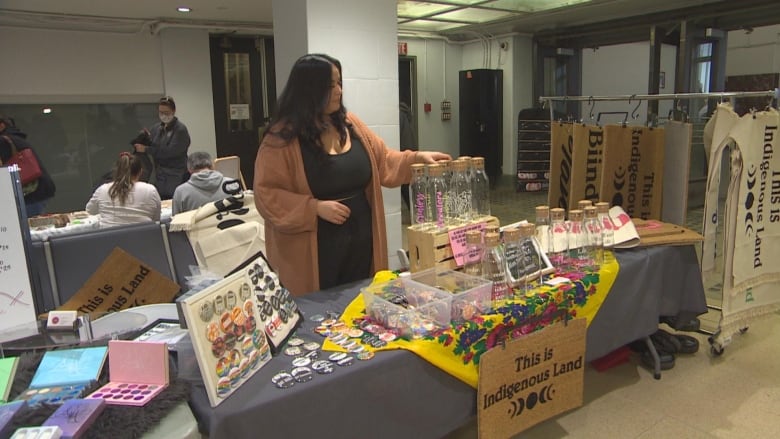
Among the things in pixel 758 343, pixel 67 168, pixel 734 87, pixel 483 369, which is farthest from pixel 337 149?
pixel 734 87

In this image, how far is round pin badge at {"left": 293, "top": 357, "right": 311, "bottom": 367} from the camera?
4.60ft

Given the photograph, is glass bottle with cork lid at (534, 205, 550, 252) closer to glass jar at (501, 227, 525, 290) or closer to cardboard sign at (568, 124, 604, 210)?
glass jar at (501, 227, 525, 290)

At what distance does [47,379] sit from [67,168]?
253 inches

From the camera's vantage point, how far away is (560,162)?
3.09 meters

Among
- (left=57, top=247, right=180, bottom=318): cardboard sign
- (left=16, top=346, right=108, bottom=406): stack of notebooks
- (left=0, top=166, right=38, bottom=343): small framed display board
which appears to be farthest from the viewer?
(left=57, top=247, right=180, bottom=318): cardboard sign

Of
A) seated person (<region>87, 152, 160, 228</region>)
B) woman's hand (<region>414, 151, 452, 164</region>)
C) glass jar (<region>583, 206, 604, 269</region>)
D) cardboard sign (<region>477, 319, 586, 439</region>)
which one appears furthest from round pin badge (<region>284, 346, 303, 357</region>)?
seated person (<region>87, 152, 160, 228</region>)

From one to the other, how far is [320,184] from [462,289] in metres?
0.66

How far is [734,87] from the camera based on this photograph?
692 centimetres

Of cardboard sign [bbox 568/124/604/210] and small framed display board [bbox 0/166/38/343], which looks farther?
cardboard sign [bbox 568/124/604/210]

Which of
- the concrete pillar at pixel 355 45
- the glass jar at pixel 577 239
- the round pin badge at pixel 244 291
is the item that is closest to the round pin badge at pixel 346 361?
the round pin badge at pixel 244 291

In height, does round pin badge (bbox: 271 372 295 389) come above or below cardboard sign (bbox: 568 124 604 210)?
below

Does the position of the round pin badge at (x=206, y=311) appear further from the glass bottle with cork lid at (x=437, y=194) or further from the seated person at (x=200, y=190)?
the seated person at (x=200, y=190)

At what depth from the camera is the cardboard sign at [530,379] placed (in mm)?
1689

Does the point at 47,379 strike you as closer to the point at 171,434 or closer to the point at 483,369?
the point at 171,434
